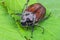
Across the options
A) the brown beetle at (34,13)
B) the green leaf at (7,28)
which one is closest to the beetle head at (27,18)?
the brown beetle at (34,13)

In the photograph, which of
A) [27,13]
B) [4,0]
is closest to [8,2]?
[4,0]

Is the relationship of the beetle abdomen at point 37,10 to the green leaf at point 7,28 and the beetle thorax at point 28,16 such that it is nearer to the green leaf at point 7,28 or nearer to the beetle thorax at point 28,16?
the beetle thorax at point 28,16

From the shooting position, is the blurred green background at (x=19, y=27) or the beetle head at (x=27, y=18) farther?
the beetle head at (x=27, y=18)

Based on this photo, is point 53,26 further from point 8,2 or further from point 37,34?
point 8,2

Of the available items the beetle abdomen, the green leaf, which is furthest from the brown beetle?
the green leaf

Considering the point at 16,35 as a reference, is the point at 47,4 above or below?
above

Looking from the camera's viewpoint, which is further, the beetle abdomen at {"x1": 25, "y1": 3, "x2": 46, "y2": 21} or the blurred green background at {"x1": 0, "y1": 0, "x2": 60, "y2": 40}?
the beetle abdomen at {"x1": 25, "y1": 3, "x2": 46, "y2": 21}

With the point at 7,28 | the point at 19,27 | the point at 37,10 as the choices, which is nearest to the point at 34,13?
the point at 37,10

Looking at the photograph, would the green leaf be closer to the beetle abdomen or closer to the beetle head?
the beetle head
